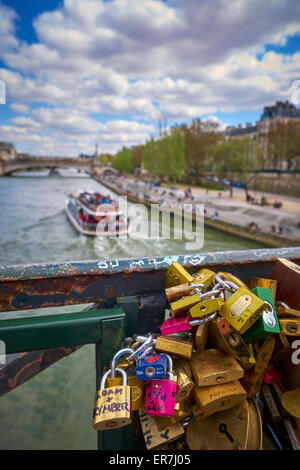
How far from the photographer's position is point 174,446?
1229mm

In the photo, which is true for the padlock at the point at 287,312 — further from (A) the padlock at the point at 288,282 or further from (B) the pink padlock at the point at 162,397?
(B) the pink padlock at the point at 162,397

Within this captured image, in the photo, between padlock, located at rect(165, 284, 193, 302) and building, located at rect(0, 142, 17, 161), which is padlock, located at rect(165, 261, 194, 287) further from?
building, located at rect(0, 142, 17, 161)

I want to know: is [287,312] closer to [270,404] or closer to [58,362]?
[270,404]

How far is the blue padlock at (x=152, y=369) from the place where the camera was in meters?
1.05

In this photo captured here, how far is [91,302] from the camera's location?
151 centimetres

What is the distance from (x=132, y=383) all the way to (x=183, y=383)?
201 mm

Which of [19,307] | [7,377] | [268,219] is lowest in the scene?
[268,219]

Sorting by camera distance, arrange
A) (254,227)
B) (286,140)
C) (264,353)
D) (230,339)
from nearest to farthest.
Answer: (230,339) → (264,353) → (254,227) → (286,140)

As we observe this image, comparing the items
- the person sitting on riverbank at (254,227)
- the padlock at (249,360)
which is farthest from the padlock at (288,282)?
the person sitting on riverbank at (254,227)

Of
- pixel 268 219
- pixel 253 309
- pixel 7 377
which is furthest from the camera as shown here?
pixel 268 219

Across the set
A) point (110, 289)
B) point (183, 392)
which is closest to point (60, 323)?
point (110, 289)

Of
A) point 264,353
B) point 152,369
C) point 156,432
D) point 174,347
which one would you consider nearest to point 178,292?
point 174,347
